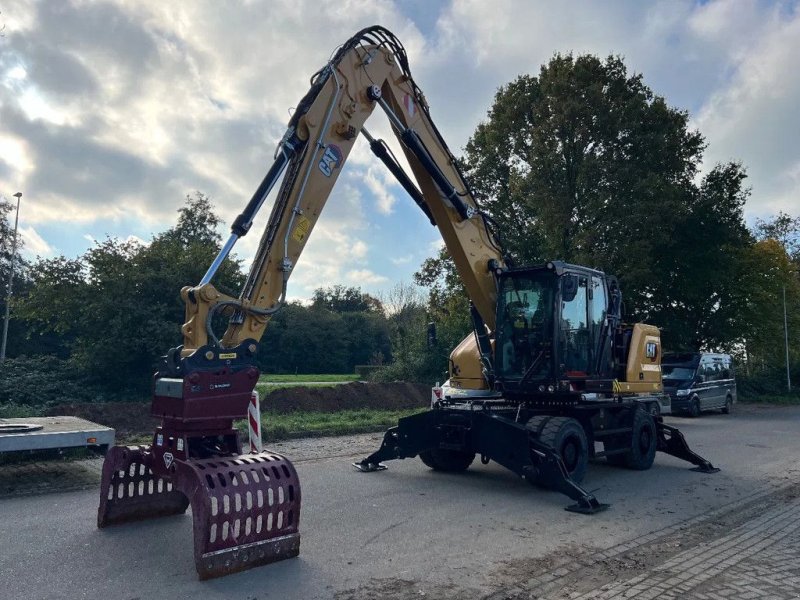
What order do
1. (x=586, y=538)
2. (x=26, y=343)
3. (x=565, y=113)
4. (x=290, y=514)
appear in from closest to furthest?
(x=290, y=514), (x=586, y=538), (x=565, y=113), (x=26, y=343)

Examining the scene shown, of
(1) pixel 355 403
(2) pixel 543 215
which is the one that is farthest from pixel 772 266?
(1) pixel 355 403

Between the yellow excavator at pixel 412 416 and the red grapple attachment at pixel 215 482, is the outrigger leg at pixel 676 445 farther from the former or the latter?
the red grapple attachment at pixel 215 482

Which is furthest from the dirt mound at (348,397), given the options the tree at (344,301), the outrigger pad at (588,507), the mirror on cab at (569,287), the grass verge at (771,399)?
the tree at (344,301)

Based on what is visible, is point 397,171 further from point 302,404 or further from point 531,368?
point 302,404

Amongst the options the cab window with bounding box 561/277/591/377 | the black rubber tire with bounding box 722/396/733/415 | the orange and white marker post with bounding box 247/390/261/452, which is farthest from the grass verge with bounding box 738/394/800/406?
the orange and white marker post with bounding box 247/390/261/452

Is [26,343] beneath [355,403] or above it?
above

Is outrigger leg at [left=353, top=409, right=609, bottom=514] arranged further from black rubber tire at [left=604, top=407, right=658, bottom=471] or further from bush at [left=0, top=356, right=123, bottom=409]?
bush at [left=0, top=356, right=123, bottom=409]

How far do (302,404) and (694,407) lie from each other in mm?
13381

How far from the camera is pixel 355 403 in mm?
19938

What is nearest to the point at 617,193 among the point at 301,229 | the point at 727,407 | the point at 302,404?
the point at 727,407

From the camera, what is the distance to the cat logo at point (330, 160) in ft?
24.1

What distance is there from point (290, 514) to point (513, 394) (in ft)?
15.5

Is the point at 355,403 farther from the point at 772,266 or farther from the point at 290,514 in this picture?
the point at 772,266

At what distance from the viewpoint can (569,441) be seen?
8.61 meters
